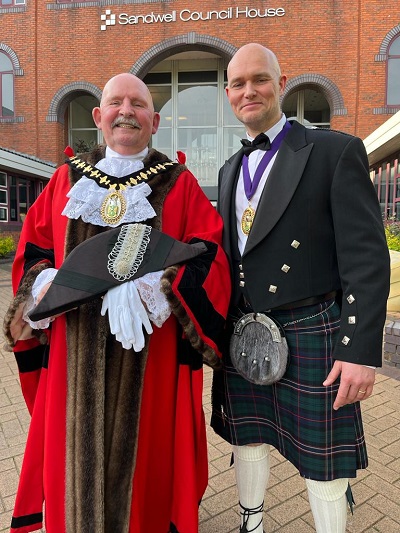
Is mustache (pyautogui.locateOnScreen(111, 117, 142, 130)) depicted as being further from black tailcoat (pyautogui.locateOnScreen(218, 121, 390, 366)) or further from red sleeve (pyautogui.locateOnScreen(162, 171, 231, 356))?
black tailcoat (pyautogui.locateOnScreen(218, 121, 390, 366))

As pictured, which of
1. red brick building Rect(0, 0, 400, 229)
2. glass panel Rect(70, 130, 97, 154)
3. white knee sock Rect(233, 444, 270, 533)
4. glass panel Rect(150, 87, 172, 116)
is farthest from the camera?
glass panel Rect(70, 130, 97, 154)

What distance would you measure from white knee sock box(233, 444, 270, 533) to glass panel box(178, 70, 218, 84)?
17.9 meters

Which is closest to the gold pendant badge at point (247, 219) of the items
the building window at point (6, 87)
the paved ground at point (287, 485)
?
the paved ground at point (287, 485)

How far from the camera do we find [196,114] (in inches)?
706

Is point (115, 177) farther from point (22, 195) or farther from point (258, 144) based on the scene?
point (22, 195)

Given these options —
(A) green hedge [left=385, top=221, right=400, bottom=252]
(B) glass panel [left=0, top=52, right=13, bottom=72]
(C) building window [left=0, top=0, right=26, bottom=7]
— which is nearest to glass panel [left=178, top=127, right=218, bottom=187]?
(B) glass panel [left=0, top=52, right=13, bottom=72]

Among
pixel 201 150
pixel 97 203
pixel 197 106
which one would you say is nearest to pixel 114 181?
pixel 97 203

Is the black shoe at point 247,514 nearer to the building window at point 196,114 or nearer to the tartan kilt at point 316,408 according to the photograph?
the tartan kilt at point 316,408

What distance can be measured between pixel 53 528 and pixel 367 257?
166 cm

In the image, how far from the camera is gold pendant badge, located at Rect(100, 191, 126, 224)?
1824mm

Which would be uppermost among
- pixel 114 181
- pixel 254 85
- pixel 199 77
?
pixel 199 77

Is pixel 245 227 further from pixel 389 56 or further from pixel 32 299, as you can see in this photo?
pixel 389 56

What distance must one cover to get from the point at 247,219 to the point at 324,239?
34cm

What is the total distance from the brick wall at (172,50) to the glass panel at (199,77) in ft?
6.07
